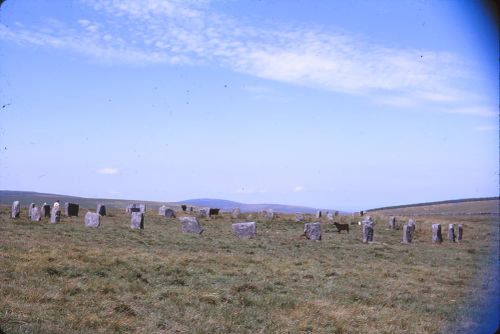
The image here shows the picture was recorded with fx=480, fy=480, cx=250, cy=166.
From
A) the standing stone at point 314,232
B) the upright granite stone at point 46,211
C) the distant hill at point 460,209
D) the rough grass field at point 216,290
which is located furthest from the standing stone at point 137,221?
the distant hill at point 460,209

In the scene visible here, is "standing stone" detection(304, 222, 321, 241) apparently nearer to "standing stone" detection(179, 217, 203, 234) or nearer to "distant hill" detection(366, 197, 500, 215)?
"standing stone" detection(179, 217, 203, 234)

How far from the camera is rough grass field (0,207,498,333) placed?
25.1ft

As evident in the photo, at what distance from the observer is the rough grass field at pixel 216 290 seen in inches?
301

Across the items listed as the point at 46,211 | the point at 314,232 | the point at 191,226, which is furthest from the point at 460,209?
the point at 46,211

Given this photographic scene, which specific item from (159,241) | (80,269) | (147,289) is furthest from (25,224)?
(147,289)

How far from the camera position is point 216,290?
999 cm

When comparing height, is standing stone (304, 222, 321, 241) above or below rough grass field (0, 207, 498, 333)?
above

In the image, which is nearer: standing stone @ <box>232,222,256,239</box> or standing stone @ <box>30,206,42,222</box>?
standing stone @ <box>232,222,256,239</box>

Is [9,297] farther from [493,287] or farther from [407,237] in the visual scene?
[407,237]

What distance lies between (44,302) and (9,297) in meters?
0.57

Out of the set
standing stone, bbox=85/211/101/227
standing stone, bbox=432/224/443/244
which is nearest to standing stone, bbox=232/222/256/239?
standing stone, bbox=85/211/101/227

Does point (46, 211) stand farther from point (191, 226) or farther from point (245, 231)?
point (245, 231)

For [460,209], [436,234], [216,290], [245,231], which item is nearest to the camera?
[216,290]

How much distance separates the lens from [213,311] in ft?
27.6
